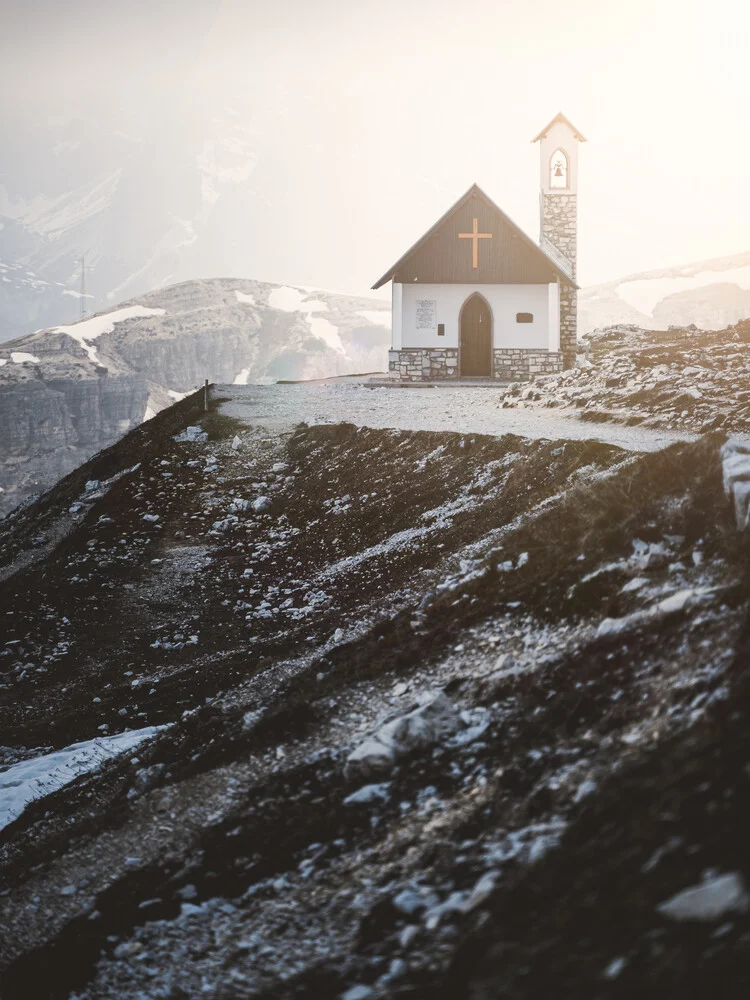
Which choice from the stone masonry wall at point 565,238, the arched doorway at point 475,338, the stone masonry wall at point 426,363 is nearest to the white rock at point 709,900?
the stone masonry wall at point 426,363

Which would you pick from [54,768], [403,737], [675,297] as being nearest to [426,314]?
[54,768]

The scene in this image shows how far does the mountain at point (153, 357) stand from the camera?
355 feet

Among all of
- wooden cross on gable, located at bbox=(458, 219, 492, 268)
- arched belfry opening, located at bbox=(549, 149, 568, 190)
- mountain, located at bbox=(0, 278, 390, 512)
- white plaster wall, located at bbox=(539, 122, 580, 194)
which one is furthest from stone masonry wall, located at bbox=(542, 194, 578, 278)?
mountain, located at bbox=(0, 278, 390, 512)

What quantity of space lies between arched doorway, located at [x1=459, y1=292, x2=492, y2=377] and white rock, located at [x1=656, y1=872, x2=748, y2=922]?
3180cm

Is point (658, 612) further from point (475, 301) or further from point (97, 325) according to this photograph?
point (97, 325)

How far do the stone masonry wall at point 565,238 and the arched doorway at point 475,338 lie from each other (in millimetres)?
4329

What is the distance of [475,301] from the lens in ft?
117

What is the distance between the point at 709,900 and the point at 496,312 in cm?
3235

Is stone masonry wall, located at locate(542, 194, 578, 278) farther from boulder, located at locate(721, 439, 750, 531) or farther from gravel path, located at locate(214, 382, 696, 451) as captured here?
boulder, located at locate(721, 439, 750, 531)

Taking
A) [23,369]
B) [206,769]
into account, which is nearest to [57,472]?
[23,369]

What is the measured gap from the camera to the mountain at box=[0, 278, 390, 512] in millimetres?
108312

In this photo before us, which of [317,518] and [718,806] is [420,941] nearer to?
[718,806]

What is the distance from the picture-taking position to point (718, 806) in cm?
505

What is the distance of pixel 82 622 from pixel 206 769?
24.5ft
